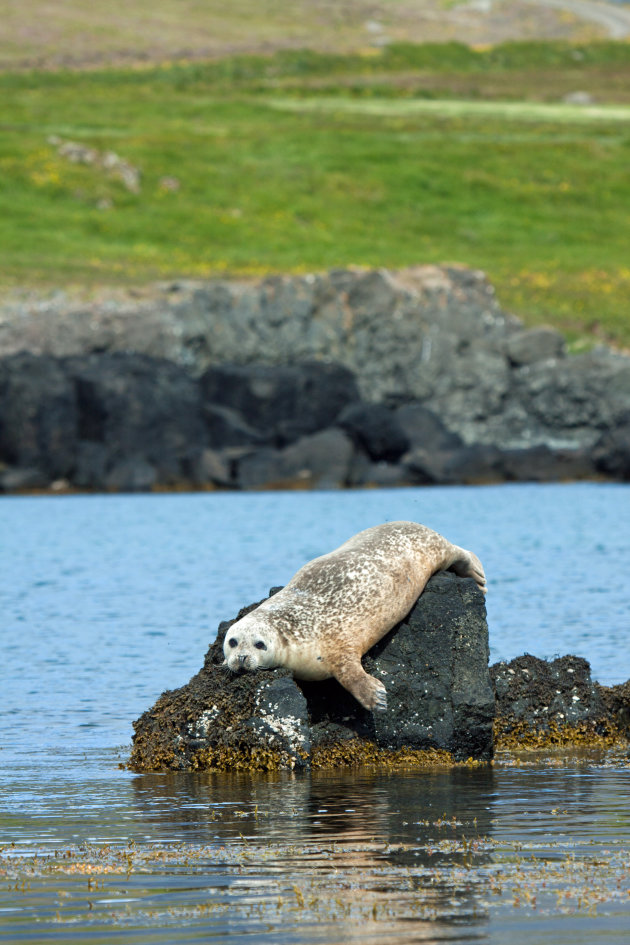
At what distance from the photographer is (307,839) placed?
952 centimetres

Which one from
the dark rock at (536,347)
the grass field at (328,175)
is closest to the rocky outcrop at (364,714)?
the dark rock at (536,347)

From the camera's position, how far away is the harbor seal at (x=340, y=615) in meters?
12.2

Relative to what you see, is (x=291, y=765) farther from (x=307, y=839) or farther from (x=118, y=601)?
(x=118, y=601)

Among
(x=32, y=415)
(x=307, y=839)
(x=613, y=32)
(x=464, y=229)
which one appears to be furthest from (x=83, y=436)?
(x=613, y=32)

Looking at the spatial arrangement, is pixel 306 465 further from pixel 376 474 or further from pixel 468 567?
pixel 468 567

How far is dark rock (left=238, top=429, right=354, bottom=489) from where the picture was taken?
186ft

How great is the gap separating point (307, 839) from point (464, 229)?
86.2 m

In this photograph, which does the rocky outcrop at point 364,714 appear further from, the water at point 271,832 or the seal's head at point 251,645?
the water at point 271,832

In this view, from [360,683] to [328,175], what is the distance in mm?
90942

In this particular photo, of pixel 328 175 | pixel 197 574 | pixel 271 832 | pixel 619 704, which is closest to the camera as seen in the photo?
pixel 271 832

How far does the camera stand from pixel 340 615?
12469 millimetres

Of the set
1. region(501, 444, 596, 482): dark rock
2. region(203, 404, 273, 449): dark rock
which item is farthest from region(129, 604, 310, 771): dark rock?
region(501, 444, 596, 482): dark rock

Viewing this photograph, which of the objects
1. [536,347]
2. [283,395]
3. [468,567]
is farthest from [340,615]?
[536,347]

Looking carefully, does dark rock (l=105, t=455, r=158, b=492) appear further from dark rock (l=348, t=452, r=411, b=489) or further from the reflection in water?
the reflection in water
